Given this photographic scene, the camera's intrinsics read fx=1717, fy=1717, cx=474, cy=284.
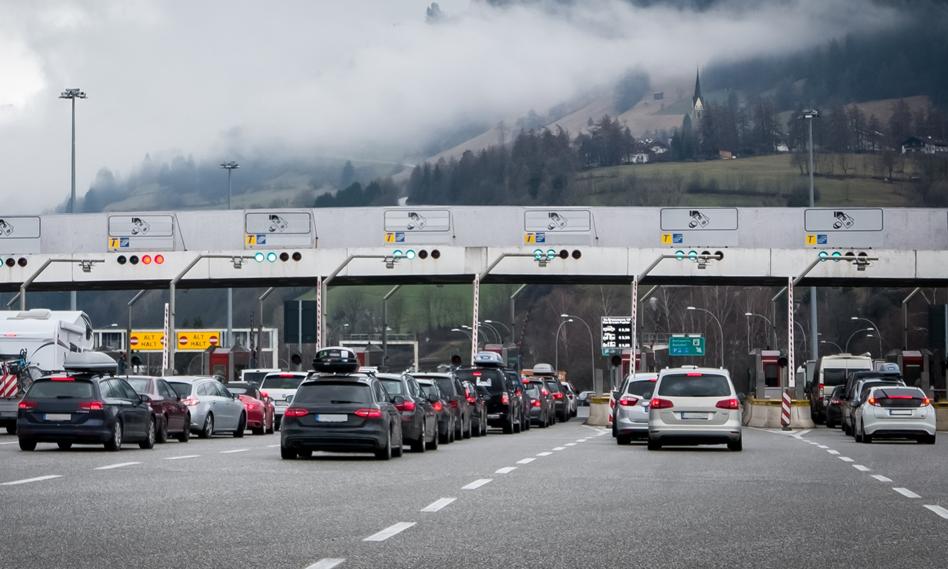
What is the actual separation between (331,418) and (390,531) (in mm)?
12919

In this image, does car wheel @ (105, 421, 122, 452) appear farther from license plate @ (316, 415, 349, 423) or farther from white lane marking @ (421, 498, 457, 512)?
white lane marking @ (421, 498, 457, 512)

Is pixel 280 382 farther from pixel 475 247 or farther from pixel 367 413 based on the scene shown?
pixel 367 413

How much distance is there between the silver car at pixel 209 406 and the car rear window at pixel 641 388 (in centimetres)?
954

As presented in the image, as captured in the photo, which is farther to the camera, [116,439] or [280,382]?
[280,382]

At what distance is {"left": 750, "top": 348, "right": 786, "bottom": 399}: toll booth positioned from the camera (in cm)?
7481

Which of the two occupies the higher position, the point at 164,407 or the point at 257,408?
the point at 164,407

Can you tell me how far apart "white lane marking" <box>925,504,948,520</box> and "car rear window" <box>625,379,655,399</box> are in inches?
789

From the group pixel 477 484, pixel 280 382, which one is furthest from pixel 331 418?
pixel 280 382

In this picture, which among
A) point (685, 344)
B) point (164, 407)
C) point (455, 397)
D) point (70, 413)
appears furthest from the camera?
point (685, 344)

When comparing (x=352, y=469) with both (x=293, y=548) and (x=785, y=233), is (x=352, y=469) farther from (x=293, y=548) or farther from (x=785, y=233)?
(x=785, y=233)

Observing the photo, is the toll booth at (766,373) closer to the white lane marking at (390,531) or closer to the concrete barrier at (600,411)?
the concrete barrier at (600,411)

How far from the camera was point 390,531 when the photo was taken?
13.4m

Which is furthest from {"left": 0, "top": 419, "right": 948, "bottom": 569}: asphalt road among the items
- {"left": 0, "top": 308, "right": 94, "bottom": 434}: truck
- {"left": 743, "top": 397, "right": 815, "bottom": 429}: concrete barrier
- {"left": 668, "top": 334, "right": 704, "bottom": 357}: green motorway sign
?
{"left": 668, "top": 334, "right": 704, "bottom": 357}: green motorway sign

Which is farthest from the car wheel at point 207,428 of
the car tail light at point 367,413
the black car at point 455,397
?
the car tail light at point 367,413
